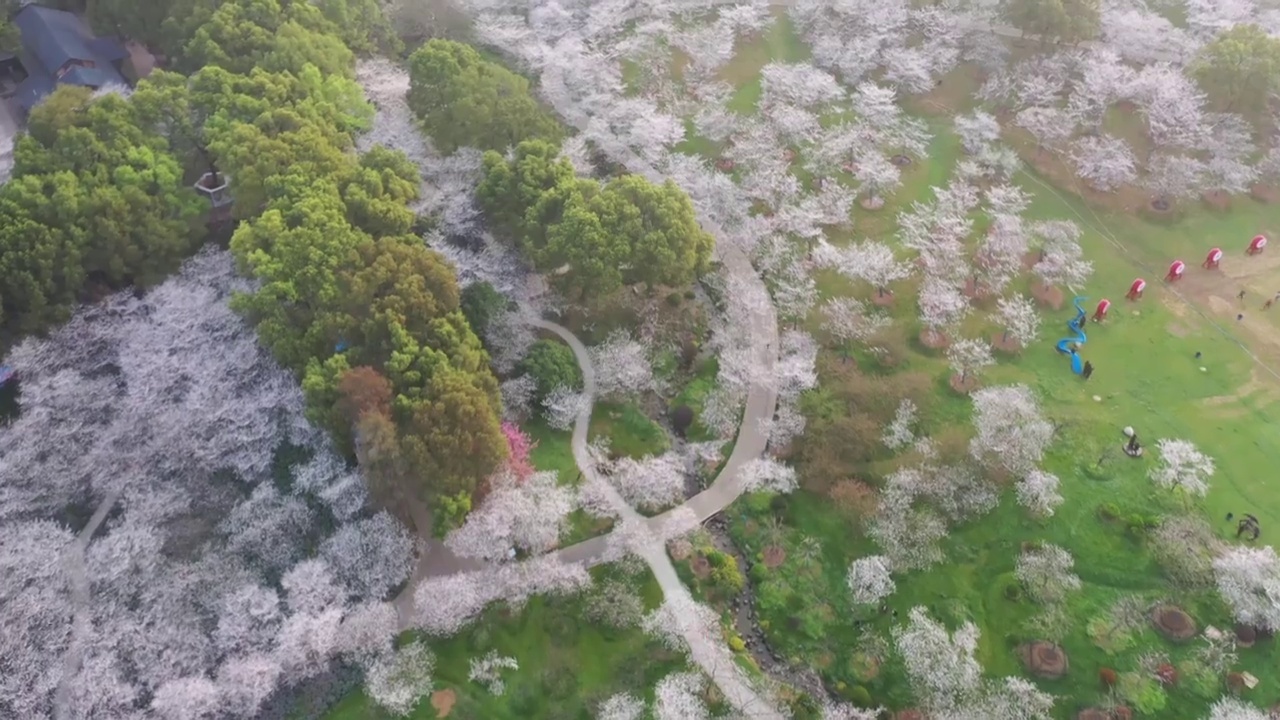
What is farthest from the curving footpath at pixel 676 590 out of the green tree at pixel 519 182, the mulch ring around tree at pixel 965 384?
the mulch ring around tree at pixel 965 384

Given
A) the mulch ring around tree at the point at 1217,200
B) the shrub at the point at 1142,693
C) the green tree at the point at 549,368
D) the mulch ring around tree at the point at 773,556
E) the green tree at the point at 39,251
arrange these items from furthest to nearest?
the mulch ring around tree at the point at 1217,200
the green tree at the point at 549,368
the green tree at the point at 39,251
the mulch ring around tree at the point at 773,556
the shrub at the point at 1142,693

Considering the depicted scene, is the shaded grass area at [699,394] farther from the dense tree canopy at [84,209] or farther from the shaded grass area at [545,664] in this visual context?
the dense tree canopy at [84,209]

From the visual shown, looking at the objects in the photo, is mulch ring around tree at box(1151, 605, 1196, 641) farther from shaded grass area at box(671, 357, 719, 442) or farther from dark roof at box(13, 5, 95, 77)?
dark roof at box(13, 5, 95, 77)

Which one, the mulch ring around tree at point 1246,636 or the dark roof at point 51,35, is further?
the dark roof at point 51,35

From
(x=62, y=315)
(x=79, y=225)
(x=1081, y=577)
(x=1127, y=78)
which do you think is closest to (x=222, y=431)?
(x=62, y=315)

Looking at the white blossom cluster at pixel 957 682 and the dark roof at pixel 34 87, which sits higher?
the dark roof at pixel 34 87

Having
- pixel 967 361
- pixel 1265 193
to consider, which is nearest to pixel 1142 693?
pixel 967 361
